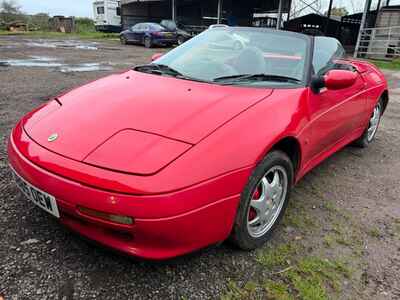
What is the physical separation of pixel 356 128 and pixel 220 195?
242cm

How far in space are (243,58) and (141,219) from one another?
1697 mm

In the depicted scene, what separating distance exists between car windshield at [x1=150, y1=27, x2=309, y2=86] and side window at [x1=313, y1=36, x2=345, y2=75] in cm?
13

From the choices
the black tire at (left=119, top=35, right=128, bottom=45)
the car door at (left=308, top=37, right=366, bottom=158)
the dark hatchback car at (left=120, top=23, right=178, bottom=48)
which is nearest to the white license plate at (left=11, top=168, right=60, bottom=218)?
the car door at (left=308, top=37, right=366, bottom=158)

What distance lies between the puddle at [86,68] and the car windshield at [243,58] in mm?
6644

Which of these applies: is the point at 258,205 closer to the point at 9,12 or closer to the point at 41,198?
the point at 41,198

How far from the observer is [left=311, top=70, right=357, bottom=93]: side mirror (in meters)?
2.47

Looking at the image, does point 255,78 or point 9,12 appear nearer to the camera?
point 255,78

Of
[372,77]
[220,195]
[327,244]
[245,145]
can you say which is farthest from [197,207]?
[372,77]

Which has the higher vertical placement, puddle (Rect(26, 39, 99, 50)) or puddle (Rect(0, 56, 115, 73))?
puddle (Rect(0, 56, 115, 73))

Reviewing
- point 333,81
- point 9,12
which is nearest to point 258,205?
point 333,81

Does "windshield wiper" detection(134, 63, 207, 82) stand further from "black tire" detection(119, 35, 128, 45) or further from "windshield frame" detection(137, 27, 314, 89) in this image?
"black tire" detection(119, 35, 128, 45)

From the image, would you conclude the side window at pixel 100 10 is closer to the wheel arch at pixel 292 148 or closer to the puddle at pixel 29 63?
the puddle at pixel 29 63

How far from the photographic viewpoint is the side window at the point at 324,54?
2.83m

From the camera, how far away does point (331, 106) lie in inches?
107
